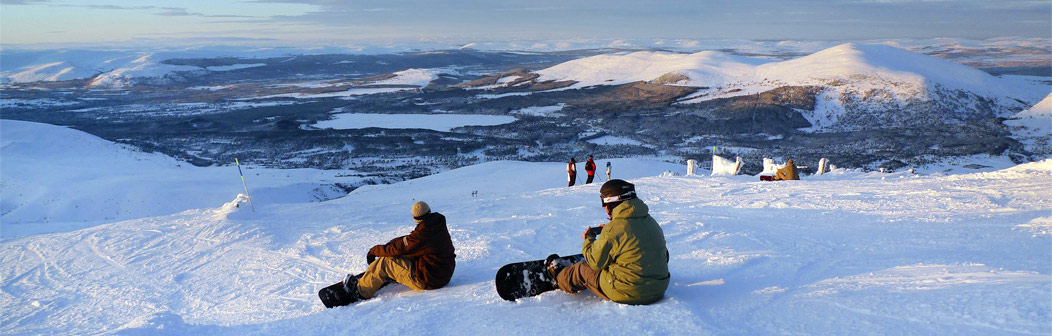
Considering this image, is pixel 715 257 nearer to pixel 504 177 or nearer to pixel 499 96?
pixel 504 177

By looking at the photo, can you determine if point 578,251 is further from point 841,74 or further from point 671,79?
point 671,79

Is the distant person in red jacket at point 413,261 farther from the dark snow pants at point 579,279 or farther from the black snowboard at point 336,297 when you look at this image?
the dark snow pants at point 579,279

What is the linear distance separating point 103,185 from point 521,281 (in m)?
18.7

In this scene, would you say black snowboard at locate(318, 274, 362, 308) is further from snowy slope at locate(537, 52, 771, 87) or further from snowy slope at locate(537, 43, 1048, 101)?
snowy slope at locate(537, 52, 771, 87)

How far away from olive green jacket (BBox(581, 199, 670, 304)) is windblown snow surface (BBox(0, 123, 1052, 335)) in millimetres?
154

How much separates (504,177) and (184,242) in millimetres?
12157

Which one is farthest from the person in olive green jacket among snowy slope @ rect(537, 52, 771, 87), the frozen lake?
snowy slope @ rect(537, 52, 771, 87)

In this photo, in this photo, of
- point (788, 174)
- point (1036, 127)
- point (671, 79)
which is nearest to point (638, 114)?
point (671, 79)

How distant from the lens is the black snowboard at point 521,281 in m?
4.83

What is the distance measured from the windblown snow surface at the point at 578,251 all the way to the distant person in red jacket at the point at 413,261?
16 centimetres

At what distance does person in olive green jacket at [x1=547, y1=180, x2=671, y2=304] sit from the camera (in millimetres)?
4109

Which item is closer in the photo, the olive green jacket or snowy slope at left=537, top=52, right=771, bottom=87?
the olive green jacket

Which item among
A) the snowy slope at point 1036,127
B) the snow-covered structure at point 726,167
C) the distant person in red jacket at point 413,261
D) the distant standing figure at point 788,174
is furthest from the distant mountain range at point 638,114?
the distant person in red jacket at point 413,261

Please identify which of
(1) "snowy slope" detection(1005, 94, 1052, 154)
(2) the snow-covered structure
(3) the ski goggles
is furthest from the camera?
(1) "snowy slope" detection(1005, 94, 1052, 154)
